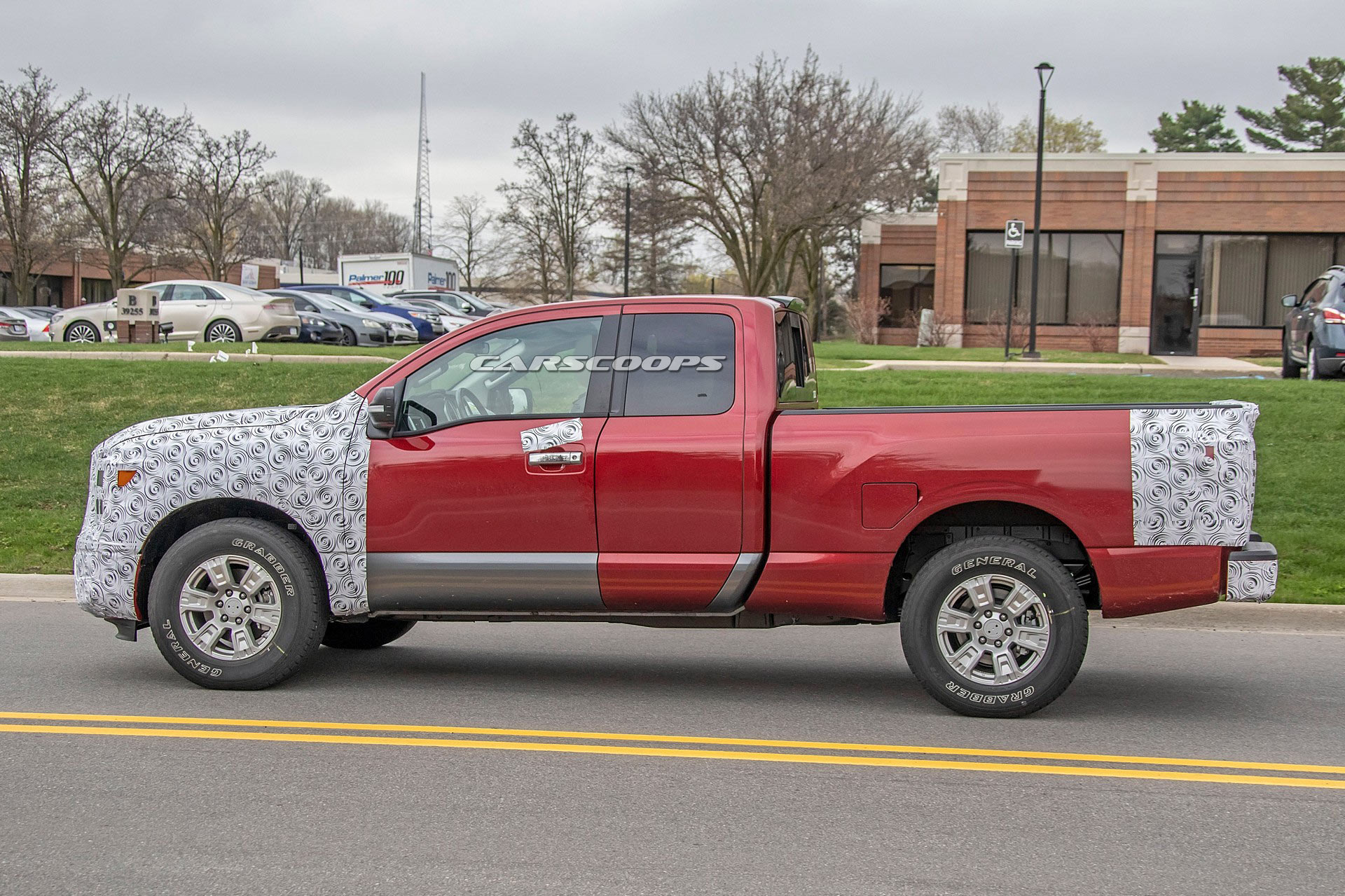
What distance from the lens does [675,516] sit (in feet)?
19.3

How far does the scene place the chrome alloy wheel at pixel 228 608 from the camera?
6176 mm

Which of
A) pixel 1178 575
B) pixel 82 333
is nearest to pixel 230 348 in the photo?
pixel 82 333

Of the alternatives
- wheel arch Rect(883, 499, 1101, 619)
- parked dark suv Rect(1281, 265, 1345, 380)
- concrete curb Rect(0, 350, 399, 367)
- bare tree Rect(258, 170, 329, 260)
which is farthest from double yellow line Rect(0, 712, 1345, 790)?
bare tree Rect(258, 170, 329, 260)

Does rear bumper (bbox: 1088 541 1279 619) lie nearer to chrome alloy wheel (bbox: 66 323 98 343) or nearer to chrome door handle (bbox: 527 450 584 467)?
chrome door handle (bbox: 527 450 584 467)

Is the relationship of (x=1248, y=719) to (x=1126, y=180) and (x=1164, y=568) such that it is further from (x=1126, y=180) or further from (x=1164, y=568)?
(x=1126, y=180)

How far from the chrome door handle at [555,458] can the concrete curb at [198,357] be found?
1171 cm

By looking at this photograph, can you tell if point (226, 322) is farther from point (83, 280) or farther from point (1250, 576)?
point (83, 280)

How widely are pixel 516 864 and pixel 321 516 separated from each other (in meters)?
2.67

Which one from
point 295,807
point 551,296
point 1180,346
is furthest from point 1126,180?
point 551,296

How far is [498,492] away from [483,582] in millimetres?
443

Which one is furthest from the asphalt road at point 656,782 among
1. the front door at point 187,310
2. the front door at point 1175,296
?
the front door at point 1175,296

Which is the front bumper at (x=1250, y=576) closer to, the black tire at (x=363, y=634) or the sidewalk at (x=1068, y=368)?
the black tire at (x=363, y=634)

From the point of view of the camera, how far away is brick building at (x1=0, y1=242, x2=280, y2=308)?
232ft

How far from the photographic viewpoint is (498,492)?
237 inches
